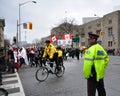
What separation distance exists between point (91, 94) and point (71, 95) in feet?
7.92

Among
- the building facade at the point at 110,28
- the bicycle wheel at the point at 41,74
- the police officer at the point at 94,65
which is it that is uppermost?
the building facade at the point at 110,28

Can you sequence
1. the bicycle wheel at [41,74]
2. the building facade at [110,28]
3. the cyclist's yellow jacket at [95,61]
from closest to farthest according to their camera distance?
the cyclist's yellow jacket at [95,61] → the bicycle wheel at [41,74] → the building facade at [110,28]

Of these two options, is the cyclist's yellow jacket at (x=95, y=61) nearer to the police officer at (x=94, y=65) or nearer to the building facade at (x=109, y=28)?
the police officer at (x=94, y=65)

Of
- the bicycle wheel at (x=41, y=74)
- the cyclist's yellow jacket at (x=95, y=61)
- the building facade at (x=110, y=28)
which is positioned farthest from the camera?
the building facade at (x=110, y=28)

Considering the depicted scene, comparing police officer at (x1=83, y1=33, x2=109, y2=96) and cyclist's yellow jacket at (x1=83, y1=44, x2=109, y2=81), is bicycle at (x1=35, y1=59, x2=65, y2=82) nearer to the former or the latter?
police officer at (x1=83, y1=33, x2=109, y2=96)

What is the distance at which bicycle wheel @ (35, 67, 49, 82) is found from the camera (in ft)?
36.4

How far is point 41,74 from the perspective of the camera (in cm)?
1123

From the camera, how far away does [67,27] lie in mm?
95625

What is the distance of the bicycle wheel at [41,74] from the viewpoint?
11.1m

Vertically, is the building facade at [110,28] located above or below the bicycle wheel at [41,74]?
above

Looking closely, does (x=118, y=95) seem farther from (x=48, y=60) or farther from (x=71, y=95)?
(x=48, y=60)

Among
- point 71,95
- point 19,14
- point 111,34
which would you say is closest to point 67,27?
point 111,34

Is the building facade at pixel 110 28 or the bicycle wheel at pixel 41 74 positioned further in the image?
the building facade at pixel 110 28

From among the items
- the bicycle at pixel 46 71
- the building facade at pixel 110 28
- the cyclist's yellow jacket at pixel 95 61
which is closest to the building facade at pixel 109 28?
the building facade at pixel 110 28
